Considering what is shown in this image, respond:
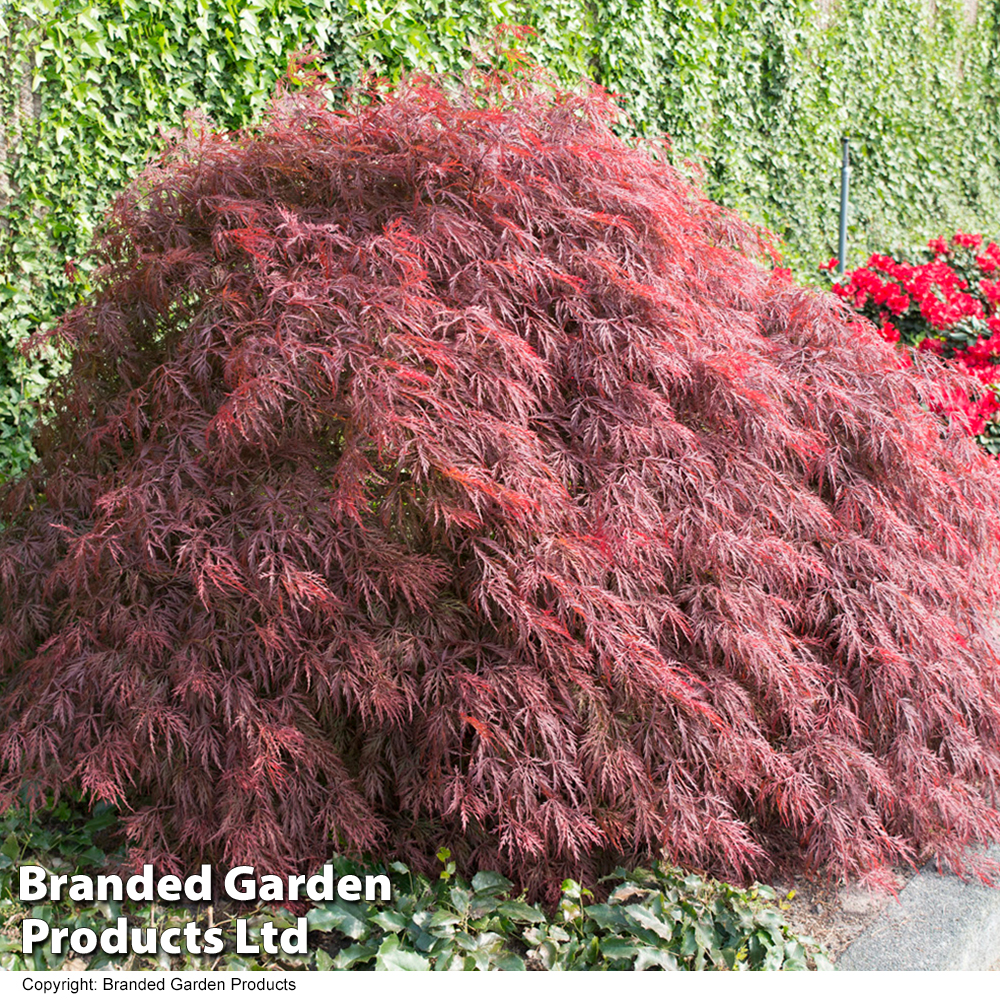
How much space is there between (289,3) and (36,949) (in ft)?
12.1

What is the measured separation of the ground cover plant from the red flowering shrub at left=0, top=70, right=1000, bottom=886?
9 centimetres

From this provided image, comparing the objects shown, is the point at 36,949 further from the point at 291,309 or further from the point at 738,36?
the point at 738,36

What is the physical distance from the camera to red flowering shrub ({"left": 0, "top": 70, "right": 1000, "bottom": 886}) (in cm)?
228

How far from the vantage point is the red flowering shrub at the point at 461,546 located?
7.48 ft

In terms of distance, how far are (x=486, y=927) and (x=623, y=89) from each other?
542 cm

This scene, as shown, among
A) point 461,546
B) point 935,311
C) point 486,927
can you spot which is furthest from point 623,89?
point 486,927

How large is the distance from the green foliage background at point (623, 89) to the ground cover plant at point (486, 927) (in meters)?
2.12

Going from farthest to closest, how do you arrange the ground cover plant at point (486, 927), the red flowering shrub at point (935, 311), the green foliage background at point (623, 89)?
1. the red flowering shrub at point (935, 311)
2. the green foliage background at point (623, 89)
3. the ground cover plant at point (486, 927)

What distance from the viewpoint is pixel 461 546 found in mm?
2328

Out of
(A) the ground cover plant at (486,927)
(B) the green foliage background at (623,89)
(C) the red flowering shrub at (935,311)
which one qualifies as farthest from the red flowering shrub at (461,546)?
(C) the red flowering shrub at (935,311)

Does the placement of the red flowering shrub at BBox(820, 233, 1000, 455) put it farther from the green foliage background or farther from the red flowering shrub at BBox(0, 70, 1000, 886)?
the red flowering shrub at BBox(0, 70, 1000, 886)

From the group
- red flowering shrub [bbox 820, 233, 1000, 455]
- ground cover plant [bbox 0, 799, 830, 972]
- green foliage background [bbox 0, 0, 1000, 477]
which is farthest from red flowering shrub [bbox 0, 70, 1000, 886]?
red flowering shrub [bbox 820, 233, 1000, 455]

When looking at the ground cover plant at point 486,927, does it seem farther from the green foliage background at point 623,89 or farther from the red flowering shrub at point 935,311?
the red flowering shrub at point 935,311

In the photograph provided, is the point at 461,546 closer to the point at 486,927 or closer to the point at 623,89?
the point at 486,927
